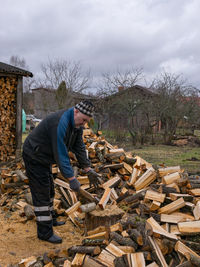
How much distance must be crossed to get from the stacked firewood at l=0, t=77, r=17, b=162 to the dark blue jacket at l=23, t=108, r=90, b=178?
406cm

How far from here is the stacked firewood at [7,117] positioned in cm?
707

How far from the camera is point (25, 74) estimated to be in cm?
714

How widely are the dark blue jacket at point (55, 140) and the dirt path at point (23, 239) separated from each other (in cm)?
100

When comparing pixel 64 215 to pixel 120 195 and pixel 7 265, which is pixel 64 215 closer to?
pixel 120 195

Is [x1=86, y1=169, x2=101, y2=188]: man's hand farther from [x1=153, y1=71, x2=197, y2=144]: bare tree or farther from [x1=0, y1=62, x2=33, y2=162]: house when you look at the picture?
[x1=153, y1=71, x2=197, y2=144]: bare tree

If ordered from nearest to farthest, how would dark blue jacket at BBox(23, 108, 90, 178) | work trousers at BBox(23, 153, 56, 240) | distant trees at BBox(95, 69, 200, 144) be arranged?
dark blue jacket at BBox(23, 108, 90, 178) → work trousers at BBox(23, 153, 56, 240) → distant trees at BBox(95, 69, 200, 144)

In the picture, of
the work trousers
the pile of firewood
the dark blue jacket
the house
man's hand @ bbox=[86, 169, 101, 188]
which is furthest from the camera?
the house

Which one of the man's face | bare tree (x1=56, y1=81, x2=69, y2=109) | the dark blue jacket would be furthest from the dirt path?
bare tree (x1=56, y1=81, x2=69, y2=109)

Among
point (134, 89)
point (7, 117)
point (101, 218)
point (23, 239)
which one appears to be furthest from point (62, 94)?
point (101, 218)

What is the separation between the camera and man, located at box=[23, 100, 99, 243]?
3055mm

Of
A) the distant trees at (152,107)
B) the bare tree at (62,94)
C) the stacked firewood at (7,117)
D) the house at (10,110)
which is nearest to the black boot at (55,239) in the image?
the house at (10,110)

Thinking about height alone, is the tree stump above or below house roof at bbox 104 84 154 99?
below

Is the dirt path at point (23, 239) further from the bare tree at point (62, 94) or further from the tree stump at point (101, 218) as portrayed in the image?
the bare tree at point (62, 94)

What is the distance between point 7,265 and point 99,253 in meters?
1.02
